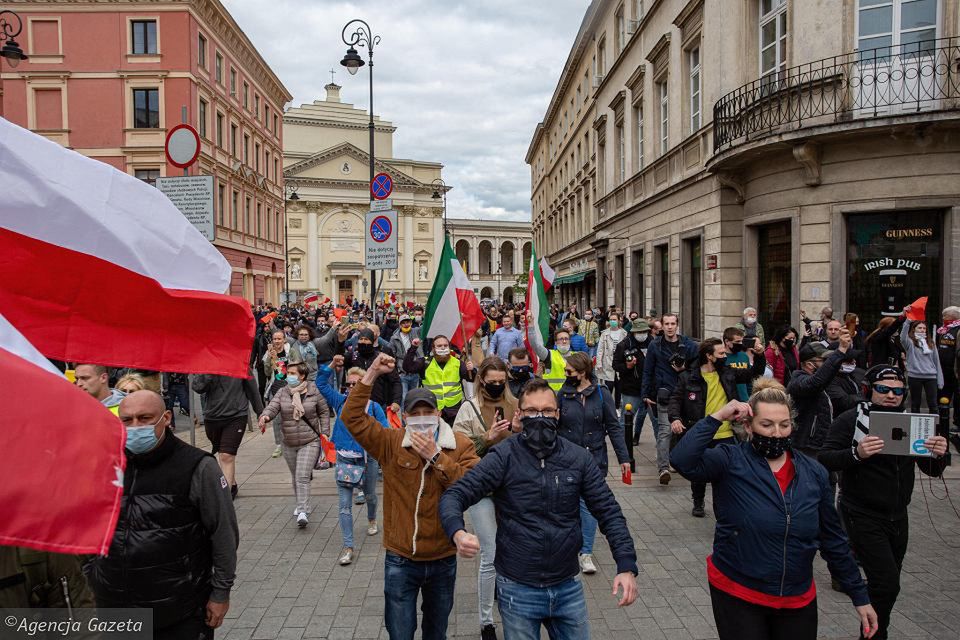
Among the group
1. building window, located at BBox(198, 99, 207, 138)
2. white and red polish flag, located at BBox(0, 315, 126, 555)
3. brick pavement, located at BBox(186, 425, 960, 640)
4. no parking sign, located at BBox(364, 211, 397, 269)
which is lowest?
brick pavement, located at BBox(186, 425, 960, 640)

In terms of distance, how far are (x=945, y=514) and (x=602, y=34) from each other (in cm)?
2716

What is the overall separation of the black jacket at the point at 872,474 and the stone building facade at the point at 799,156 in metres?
9.13

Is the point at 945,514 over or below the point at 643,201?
below

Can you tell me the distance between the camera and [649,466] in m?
9.05

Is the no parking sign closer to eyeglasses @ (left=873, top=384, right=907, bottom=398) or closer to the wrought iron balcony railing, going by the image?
the wrought iron balcony railing

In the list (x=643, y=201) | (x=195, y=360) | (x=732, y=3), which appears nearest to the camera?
(x=195, y=360)

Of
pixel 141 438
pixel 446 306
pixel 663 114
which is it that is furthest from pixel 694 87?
pixel 141 438

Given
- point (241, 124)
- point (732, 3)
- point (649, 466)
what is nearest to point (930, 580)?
point (649, 466)

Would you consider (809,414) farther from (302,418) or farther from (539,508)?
(302,418)

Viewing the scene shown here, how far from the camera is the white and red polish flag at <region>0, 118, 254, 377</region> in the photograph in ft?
9.63

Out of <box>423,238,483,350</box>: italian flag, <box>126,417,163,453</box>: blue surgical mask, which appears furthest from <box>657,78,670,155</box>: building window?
<box>126,417,163,453</box>: blue surgical mask

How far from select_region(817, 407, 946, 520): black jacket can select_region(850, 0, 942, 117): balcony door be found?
944 cm

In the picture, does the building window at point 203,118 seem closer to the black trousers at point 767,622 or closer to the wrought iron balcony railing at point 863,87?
the wrought iron balcony railing at point 863,87

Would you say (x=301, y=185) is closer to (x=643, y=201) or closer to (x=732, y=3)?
(x=643, y=201)
